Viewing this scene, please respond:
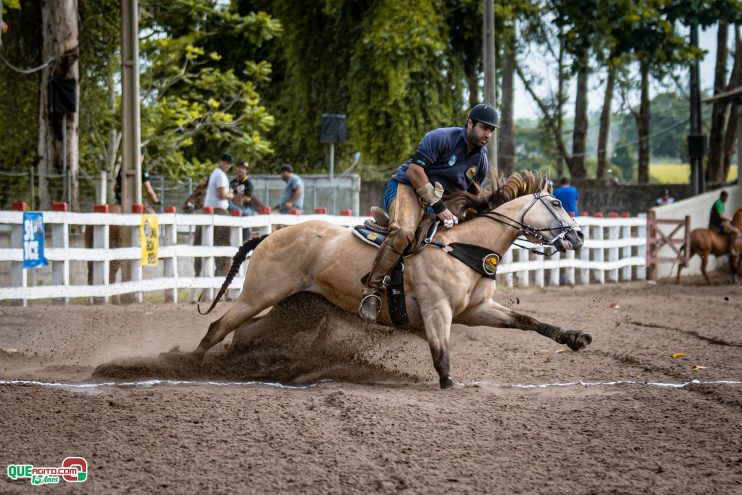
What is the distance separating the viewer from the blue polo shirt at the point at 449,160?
23.9 feet

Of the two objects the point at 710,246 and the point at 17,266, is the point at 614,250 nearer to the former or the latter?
the point at 710,246

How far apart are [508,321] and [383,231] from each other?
127cm

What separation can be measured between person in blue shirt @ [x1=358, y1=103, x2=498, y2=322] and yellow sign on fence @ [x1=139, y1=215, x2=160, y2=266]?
6.71 metres

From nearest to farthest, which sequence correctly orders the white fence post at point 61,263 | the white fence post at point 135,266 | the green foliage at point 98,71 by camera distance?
the white fence post at point 61,263 → the white fence post at point 135,266 → the green foliage at point 98,71

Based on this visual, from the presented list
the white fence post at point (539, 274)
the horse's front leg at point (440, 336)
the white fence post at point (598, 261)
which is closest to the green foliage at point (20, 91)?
the white fence post at point (539, 274)

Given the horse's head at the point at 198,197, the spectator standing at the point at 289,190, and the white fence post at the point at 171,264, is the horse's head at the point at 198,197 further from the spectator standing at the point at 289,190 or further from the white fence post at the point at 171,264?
the white fence post at the point at 171,264

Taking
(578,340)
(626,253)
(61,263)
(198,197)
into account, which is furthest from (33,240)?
(626,253)

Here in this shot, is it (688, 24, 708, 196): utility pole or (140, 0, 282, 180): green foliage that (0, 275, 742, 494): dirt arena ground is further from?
(688, 24, 708, 196): utility pole

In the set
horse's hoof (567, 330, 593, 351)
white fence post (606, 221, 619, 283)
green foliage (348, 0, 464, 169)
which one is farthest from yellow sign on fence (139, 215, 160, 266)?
green foliage (348, 0, 464, 169)

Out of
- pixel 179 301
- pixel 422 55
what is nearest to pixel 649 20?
pixel 422 55

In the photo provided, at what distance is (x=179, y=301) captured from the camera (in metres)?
14.3

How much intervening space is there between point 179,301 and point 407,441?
970 centimetres

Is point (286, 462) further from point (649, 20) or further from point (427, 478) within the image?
point (649, 20)

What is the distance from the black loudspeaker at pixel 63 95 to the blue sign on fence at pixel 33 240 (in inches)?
210
